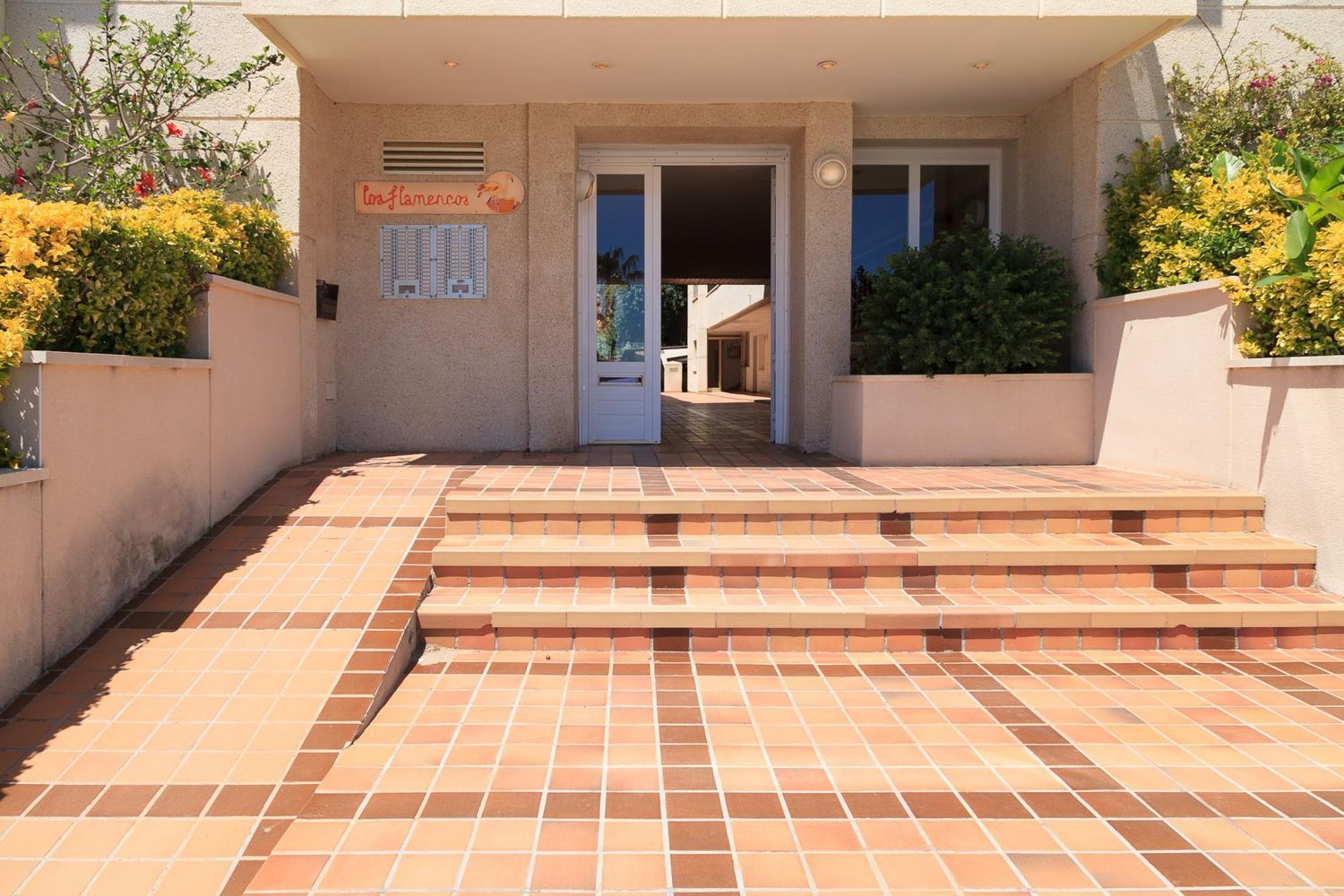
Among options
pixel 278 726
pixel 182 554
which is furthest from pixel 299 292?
pixel 278 726

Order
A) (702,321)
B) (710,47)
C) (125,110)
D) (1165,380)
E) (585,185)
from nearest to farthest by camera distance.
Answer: (1165,380)
(710,47)
(125,110)
(585,185)
(702,321)

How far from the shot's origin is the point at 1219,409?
5520 millimetres

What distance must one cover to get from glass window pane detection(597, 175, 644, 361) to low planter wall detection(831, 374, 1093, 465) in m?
2.25

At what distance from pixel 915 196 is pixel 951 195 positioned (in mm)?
327

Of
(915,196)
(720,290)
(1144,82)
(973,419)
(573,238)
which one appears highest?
(720,290)

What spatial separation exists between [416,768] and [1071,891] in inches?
76.9

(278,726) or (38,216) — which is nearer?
(278,726)

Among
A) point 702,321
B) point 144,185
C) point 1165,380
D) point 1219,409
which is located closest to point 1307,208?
point 1219,409

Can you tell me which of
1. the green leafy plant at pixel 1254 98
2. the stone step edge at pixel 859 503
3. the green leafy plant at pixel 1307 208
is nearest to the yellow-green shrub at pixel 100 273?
the stone step edge at pixel 859 503

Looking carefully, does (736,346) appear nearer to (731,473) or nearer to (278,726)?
(731,473)

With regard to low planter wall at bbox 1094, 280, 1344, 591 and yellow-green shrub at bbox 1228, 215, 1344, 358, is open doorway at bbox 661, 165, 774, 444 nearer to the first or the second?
low planter wall at bbox 1094, 280, 1344, 591

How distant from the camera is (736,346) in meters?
33.6

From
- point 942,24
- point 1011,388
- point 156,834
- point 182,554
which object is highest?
point 942,24

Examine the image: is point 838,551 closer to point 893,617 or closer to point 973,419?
point 893,617
